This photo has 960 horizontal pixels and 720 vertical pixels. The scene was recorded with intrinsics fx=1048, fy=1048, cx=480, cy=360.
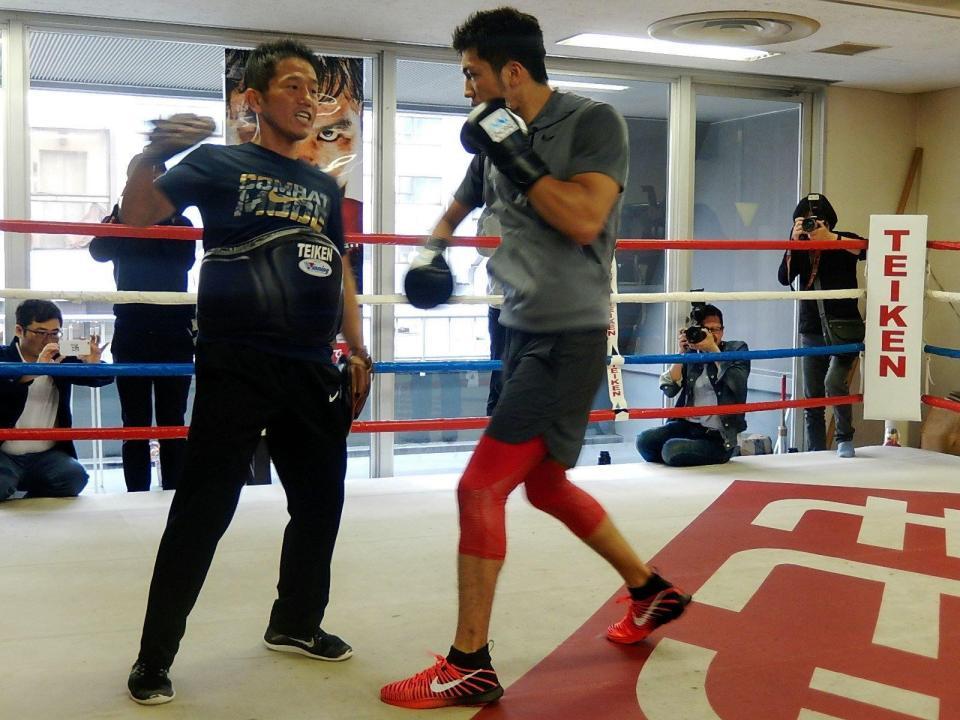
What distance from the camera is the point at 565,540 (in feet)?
9.36

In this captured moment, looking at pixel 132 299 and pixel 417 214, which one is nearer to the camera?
pixel 132 299

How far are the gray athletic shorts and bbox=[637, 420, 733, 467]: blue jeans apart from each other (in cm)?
210

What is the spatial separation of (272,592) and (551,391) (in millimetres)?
962

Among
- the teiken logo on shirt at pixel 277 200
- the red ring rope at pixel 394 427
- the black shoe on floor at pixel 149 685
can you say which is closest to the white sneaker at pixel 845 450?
the red ring rope at pixel 394 427

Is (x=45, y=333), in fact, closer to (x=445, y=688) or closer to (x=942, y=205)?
(x=445, y=688)

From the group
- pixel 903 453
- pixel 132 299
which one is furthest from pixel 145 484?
pixel 903 453

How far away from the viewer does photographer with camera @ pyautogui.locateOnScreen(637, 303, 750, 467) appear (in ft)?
12.9

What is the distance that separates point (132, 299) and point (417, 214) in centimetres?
259

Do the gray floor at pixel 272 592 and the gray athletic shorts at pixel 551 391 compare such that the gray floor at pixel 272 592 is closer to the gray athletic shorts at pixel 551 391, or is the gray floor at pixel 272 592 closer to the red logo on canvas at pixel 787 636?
the red logo on canvas at pixel 787 636

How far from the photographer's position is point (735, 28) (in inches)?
190

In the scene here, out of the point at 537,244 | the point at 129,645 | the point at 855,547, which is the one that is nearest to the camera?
the point at 537,244

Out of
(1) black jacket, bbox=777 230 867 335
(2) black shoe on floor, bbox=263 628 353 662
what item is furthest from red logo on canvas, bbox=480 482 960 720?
(1) black jacket, bbox=777 230 867 335

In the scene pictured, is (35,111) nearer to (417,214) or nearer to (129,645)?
(417,214)

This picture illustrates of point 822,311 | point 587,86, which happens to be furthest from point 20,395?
point 587,86
